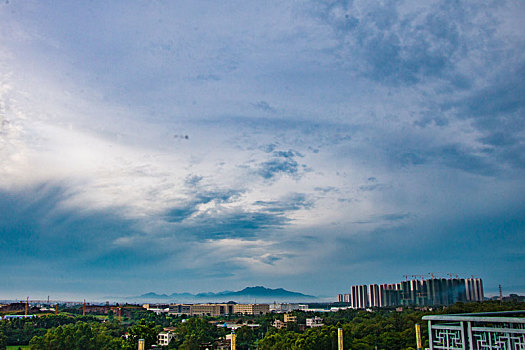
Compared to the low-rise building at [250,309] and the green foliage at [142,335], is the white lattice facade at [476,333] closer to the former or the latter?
the green foliage at [142,335]

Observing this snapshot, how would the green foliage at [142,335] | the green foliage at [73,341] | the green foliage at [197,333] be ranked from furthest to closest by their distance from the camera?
the green foliage at [197,333], the green foliage at [73,341], the green foliage at [142,335]

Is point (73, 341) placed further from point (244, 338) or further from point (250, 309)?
point (250, 309)

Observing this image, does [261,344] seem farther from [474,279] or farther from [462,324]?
[474,279]

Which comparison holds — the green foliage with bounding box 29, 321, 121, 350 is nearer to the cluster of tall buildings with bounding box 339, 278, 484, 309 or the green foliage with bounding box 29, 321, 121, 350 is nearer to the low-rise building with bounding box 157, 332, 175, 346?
the low-rise building with bounding box 157, 332, 175, 346

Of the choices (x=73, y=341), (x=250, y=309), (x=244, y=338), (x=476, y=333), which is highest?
(x=476, y=333)

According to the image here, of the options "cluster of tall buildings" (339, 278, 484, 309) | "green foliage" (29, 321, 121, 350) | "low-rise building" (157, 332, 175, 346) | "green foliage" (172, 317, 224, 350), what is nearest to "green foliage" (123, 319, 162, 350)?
"green foliage" (29, 321, 121, 350)

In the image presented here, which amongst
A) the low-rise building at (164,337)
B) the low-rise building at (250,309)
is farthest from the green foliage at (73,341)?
the low-rise building at (250,309)

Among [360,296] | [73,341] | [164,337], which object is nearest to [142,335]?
[73,341]

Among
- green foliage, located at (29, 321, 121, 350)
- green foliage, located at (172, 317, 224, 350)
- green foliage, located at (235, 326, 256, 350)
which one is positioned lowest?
green foliage, located at (235, 326, 256, 350)
